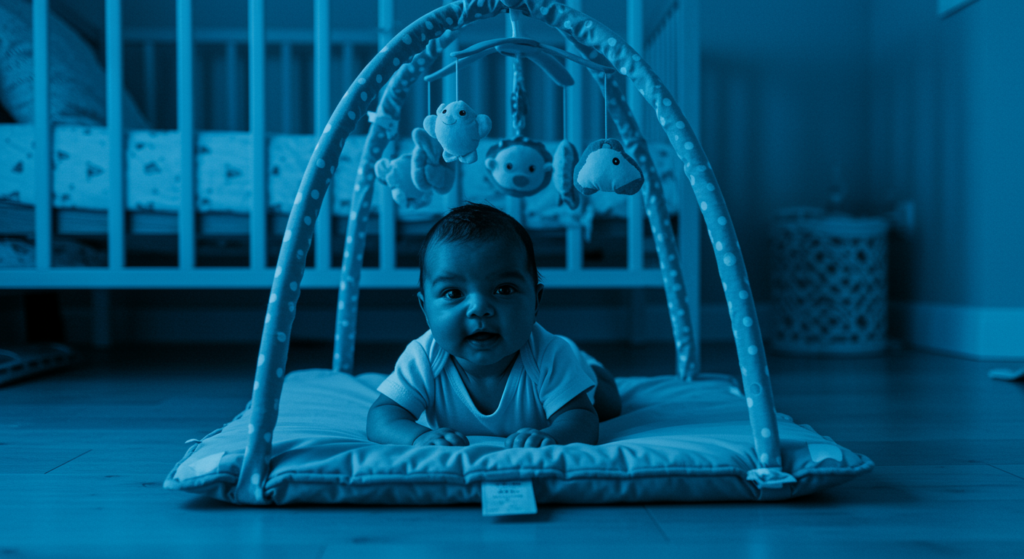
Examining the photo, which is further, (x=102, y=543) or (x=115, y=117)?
(x=115, y=117)

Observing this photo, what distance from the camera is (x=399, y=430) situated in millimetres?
831

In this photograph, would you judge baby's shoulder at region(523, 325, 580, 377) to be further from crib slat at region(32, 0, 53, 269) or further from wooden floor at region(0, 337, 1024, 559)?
crib slat at region(32, 0, 53, 269)

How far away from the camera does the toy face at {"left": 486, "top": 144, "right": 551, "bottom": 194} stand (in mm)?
974

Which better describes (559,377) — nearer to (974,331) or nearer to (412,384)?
(412,384)

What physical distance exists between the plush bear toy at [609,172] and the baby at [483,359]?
102 mm

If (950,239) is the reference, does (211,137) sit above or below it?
above

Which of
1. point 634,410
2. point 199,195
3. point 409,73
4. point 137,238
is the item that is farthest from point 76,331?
point 634,410

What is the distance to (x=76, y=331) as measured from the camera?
226 centimetres

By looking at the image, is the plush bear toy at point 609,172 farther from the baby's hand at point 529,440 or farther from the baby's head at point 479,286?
the baby's hand at point 529,440

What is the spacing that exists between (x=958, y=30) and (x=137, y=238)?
2200mm

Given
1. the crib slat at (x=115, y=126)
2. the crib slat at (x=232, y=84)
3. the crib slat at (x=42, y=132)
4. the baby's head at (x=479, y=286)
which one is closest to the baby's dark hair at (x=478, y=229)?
the baby's head at (x=479, y=286)

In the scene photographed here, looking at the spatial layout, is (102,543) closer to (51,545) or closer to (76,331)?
(51,545)

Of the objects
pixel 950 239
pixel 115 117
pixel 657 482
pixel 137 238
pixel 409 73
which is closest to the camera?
pixel 657 482

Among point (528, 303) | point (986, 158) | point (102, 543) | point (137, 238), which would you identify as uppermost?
point (986, 158)
